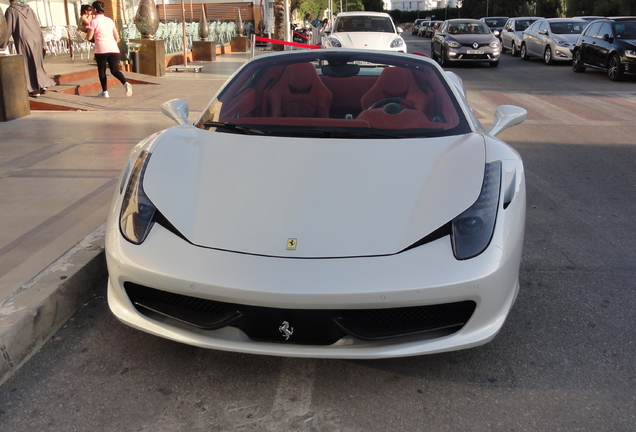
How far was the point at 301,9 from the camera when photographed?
147 ft

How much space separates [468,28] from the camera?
21297 millimetres

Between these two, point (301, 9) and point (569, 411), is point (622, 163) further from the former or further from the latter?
point (301, 9)

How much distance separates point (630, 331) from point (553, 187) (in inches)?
121

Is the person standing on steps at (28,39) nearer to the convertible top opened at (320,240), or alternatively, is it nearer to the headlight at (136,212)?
the convertible top opened at (320,240)

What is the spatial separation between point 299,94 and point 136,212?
169 centimetres

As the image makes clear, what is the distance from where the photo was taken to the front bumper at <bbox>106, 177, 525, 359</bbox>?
8.38ft

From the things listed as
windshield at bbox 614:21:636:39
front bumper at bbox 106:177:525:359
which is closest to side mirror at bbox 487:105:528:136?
front bumper at bbox 106:177:525:359

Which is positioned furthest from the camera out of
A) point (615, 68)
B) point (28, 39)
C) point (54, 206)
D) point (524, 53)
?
point (524, 53)

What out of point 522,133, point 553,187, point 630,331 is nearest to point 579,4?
point 522,133

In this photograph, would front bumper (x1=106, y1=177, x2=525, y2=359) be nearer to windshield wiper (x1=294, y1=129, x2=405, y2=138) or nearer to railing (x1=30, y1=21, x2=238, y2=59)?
windshield wiper (x1=294, y1=129, x2=405, y2=138)

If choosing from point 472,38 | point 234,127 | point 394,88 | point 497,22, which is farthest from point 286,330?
point 497,22

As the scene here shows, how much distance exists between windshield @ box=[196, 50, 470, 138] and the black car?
12784 mm

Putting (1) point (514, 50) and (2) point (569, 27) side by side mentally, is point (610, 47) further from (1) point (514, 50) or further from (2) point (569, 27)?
(1) point (514, 50)

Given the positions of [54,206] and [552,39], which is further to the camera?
Result: [552,39]
